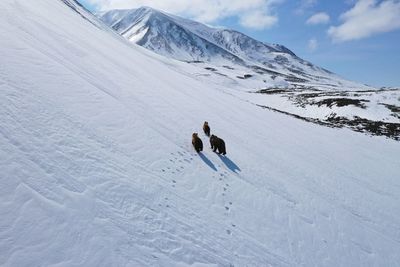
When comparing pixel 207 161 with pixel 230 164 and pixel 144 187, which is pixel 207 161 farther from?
pixel 144 187

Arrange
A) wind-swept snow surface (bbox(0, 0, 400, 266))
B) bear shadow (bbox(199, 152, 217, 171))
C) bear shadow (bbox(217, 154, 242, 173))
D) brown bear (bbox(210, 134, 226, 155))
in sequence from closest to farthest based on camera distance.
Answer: wind-swept snow surface (bbox(0, 0, 400, 266)), bear shadow (bbox(199, 152, 217, 171)), bear shadow (bbox(217, 154, 242, 173)), brown bear (bbox(210, 134, 226, 155))

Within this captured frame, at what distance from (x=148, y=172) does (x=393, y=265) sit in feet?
35.5

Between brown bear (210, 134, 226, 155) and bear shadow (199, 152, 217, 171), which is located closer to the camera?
bear shadow (199, 152, 217, 171)

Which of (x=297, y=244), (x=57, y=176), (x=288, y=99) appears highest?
(x=288, y=99)

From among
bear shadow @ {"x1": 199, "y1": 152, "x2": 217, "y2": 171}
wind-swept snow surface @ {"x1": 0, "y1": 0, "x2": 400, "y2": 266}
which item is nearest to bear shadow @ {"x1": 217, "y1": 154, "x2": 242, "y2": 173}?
wind-swept snow surface @ {"x1": 0, "y1": 0, "x2": 400, "y2": 266}

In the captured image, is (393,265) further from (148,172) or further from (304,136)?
Answer: (304,136)

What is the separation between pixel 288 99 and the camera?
244 ft

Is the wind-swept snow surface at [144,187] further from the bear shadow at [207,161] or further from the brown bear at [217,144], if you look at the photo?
the brown bear at [217,144]

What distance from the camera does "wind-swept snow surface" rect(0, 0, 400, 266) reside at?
24.9ft

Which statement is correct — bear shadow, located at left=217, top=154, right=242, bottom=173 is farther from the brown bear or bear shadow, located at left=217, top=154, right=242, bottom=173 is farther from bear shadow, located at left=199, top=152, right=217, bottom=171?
bear shadow, located at left=199, top=152, right=217, bottom=171

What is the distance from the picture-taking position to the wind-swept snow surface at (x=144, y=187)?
7.59 meters

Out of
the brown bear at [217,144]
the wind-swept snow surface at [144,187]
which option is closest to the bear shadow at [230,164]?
the wind-swept snow surface at [144,187]

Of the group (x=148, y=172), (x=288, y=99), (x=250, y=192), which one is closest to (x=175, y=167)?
(x=148, y=172)

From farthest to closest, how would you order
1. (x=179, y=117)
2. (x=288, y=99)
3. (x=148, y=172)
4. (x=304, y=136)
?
1. (x=288, y=99)
2. (x=304, y=136)
3. (x=179, y=117)
4. (x=148, y=172)
